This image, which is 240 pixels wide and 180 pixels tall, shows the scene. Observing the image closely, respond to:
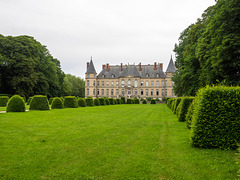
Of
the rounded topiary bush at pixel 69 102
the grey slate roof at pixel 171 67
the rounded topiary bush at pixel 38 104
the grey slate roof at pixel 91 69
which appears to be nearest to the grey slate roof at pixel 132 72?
the grey slate roof at pixel 91 69

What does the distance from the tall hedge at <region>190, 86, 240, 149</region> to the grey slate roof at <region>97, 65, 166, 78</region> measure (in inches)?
2123

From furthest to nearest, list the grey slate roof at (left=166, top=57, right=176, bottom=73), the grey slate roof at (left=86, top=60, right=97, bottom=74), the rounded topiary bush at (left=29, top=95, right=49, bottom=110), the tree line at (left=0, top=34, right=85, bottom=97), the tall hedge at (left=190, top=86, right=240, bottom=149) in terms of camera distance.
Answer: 1. the grey slate roof at (left=86, top=60, right=97, bottom=74)
2. the grey slate roof at (left=166, top=57, right=176, bottom=73)
3. the tree line at (left=0, top=34, right=85, bottom=97)
4. the rounded topiary bush at (left=29, top=95, right=49, bottom=110)
5. the tall hedge at (left=190, top=86, right=240, bottom=149)

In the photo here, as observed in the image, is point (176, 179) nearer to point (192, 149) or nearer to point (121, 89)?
point (192, 149)

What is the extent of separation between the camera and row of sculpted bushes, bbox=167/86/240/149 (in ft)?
16.2

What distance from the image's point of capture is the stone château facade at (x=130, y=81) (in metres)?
59.3

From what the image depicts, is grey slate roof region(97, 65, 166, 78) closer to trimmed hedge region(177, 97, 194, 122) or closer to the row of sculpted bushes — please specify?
trimmed hedge region(177, 97, 194, 122)

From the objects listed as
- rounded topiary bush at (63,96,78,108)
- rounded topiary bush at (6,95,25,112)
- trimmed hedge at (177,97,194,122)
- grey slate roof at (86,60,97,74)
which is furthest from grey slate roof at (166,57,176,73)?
rounded topiary bush at (6,95,25,112)

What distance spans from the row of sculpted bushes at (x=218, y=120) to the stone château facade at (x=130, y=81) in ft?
174

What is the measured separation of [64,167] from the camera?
11.8 ft

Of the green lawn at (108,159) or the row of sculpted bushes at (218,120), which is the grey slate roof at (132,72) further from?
the green lawn at (108,159)

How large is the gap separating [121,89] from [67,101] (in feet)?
135

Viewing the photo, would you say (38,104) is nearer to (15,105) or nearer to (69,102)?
(15,105)

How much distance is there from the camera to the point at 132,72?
195 feet

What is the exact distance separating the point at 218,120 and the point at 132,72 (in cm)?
5467
